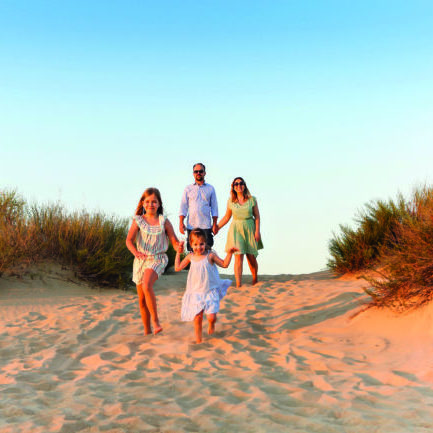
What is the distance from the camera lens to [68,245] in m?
11.0

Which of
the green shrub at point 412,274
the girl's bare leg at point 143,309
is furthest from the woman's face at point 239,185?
the girl's bare leg at point 143,309

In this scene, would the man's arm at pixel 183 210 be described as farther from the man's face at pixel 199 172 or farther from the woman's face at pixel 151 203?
the woman's face at pixel 151 203

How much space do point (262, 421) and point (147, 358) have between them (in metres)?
2.29

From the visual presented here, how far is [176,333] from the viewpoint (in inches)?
277

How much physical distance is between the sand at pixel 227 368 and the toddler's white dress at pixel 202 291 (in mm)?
442

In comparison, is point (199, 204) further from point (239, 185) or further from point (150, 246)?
point (150, 246)

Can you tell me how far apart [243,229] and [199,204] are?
1401mm

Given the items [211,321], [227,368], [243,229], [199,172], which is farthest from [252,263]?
[227,368]

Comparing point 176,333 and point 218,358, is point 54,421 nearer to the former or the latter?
point 218,358

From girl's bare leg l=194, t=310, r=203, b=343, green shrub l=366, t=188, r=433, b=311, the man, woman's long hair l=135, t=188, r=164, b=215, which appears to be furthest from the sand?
woman's long hair l=135, t=188, r=164, b=215

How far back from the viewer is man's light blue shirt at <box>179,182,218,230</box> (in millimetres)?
8898

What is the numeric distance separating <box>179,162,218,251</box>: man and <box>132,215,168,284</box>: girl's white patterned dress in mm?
2306

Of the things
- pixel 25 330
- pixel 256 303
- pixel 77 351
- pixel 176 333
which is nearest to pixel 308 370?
pixel 176 333

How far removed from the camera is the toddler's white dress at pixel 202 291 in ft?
20.2
